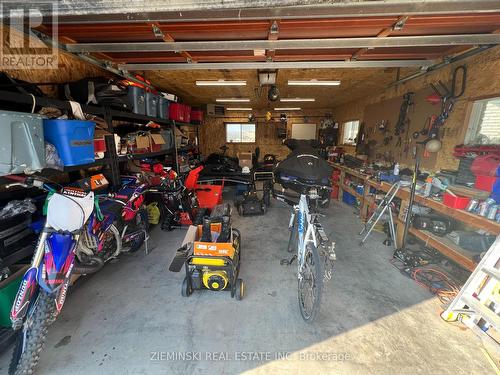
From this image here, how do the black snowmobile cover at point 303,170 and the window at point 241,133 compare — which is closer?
the black snowmobile cover at point 303,170

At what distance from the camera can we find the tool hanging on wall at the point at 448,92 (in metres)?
2.76

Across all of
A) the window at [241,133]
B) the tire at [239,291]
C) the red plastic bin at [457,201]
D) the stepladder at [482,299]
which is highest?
the window at [241,133]

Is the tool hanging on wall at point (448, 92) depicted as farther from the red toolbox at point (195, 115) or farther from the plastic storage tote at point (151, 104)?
the red toolbox at point (195, 115)

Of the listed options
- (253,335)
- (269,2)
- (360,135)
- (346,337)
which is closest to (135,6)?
(269,2)

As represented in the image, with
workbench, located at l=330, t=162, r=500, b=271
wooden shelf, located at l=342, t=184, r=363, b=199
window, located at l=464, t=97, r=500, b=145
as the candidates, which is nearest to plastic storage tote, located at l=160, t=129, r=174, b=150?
workbench, located at l=330, t=162, r=500, b=271

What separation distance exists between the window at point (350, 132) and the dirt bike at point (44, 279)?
22.1ft

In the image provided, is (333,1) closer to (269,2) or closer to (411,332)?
(269,2)

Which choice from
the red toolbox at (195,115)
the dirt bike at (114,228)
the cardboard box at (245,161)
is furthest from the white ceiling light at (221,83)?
the cardboard box at (245,161)

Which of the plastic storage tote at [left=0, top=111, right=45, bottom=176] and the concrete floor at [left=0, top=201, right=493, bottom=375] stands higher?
the plastic storage tote at [left=0, top=111, right=45, bottom=176]

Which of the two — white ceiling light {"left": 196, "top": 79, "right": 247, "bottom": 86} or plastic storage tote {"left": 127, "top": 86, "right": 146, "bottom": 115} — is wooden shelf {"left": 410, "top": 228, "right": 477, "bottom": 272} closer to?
white ceiling light {"left": 196, "top": 79, "right": 247, "bottom": 86}

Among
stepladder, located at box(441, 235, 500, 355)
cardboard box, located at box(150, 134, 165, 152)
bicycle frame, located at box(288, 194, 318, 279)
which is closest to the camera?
stepladder, located at box(441, 235, 500, 355)

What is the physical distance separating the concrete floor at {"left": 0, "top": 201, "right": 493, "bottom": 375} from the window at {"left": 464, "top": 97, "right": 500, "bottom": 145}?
6.53 ft

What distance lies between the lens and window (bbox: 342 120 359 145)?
654cm

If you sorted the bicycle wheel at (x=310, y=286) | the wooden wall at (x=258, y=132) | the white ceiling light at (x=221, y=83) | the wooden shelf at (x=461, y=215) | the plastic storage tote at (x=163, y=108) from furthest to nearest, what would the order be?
the wooden wall at (x=258, y=132)
the white ceiling light at (x=221, y=83)
the plastic storage tote at (x=163, y=108)
the wooden shelf at (x=461, y=215)
the bicycle wheel at (x=310, y=286)
